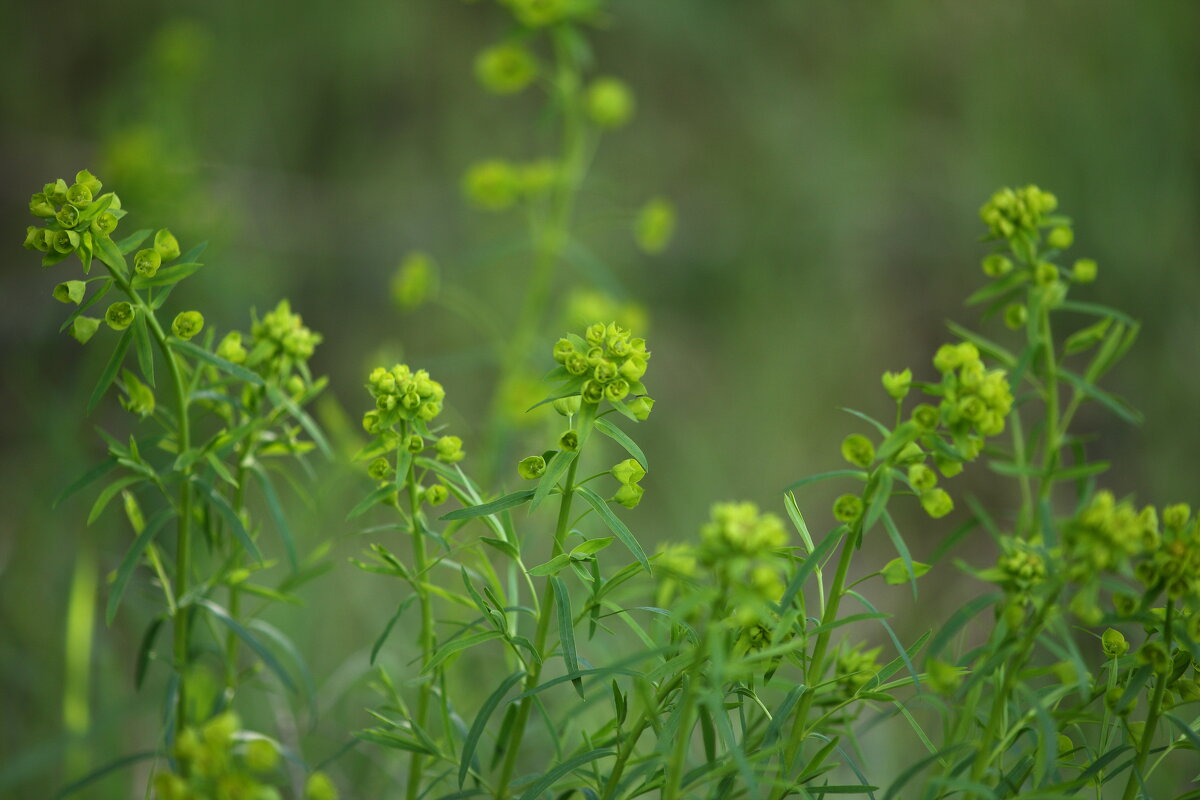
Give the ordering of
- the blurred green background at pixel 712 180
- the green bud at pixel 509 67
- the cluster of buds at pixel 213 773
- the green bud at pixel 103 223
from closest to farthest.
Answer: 1. the cluster of buds at pixel 213 773
2. the green bud at pixel 103 223
3. the green bud at pixel 509 67
4. the blurred green background at pixel 712 180

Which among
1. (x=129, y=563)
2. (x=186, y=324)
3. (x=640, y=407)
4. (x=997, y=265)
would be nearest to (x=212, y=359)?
(x=186, y=324)

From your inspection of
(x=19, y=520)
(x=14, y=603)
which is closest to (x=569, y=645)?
(x=14, y=603)

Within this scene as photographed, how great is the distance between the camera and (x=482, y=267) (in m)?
2.04

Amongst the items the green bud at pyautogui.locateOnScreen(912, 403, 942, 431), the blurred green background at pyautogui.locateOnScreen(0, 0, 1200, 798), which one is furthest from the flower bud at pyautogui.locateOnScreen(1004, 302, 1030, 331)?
the blurred green background at pyautogui.locateOnScreen(0, 0, 1200, 798)

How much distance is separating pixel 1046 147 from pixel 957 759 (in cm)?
179

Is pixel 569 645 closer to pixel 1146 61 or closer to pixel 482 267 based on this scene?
pixel 482 267

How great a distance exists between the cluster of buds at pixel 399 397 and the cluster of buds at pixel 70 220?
0.48ft

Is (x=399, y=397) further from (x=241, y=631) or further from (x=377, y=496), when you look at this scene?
(x=241, y=631)

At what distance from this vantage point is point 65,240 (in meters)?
0.44

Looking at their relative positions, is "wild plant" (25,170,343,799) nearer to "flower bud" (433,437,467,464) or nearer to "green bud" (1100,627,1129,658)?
"flower bud" (433,437,467,464)

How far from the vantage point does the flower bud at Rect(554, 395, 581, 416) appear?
49 cm

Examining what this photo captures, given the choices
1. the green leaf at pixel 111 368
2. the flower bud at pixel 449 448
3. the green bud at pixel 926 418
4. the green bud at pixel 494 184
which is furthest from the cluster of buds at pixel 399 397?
the green bud at pixel 494 184

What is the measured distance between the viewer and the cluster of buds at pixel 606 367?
451 mm

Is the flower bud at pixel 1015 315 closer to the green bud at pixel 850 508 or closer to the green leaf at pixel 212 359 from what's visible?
the green bud at pixel 850 508
